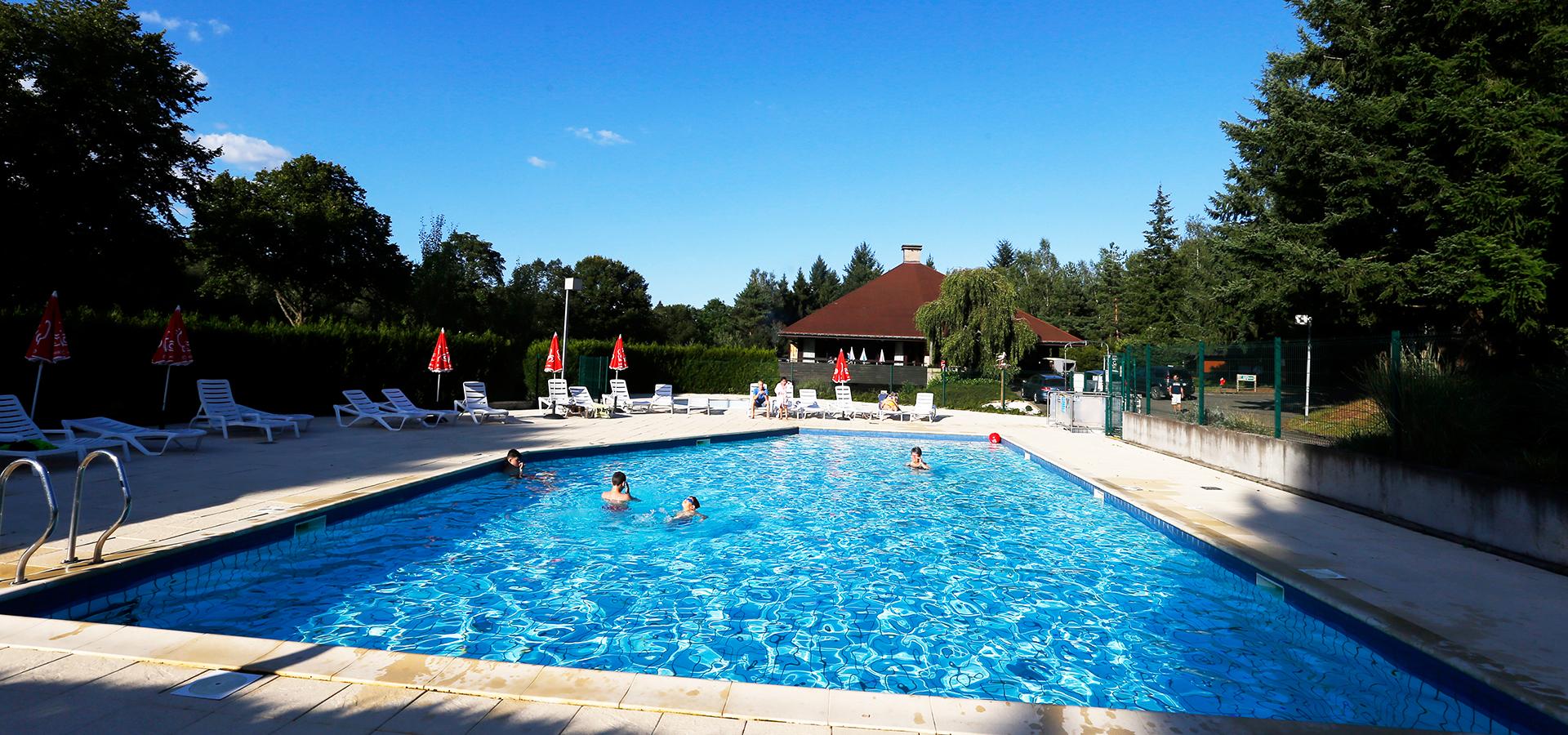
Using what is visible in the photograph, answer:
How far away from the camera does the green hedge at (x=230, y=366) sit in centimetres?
1245

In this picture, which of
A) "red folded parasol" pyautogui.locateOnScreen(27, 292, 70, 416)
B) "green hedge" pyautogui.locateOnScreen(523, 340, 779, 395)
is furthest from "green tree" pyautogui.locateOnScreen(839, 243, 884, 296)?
"red folded parasol" pyautogui.locateOnScreen(27, 292, 70, 416)

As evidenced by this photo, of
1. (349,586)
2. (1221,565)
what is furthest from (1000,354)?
(349,586)

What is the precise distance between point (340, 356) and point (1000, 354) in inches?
803

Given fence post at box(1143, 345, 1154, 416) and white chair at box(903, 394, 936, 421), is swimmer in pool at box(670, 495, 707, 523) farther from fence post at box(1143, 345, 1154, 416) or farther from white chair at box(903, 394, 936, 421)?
white chair at box(903, 394, 936, 421)

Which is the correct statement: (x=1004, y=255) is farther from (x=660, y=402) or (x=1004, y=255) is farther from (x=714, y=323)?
(x=660, y=402)

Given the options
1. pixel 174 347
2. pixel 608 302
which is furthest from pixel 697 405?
pixel 608 302

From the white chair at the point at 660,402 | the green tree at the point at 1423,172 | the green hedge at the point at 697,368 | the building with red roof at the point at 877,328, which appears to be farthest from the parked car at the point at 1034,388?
the white chair at the point at 660,402

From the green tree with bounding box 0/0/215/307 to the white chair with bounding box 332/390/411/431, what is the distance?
1310cm

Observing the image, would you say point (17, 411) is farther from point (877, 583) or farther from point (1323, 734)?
point (1323, 734)

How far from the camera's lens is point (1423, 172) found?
13.4 metres

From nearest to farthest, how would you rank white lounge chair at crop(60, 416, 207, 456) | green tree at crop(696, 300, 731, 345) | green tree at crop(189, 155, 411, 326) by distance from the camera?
1. white lounge chair at crop(60, 416, 207, 456)
2. green tree at crop(189, 155, 411, 326)
3. green tree at crop(696, 300, 731, 345)

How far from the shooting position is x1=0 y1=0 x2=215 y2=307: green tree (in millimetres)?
20547

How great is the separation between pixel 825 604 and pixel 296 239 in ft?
129

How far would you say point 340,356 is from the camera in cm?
1791
